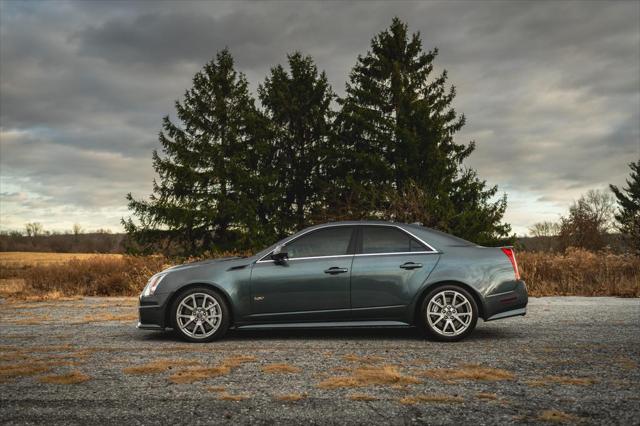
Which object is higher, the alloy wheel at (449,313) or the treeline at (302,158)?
the treeline at (302,158)

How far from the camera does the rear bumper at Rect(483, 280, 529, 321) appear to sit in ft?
23.5

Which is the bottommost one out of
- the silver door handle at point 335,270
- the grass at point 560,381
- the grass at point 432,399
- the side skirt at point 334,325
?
the grass at point 560,381

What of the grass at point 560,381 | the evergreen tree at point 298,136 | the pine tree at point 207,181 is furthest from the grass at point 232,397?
the evergreen tree at point 298,136

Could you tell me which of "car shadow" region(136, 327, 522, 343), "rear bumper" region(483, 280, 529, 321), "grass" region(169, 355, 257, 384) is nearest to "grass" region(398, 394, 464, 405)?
"grass" region(169, 355, 257, 384)

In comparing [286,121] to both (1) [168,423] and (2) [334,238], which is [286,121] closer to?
(2) [334,238]

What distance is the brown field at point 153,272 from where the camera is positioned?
15438 mm

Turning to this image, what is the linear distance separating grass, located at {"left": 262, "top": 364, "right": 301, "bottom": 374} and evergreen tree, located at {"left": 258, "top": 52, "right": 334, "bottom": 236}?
27.0m

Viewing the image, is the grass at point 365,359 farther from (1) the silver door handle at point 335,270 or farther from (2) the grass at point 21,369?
(2) the grass at point 21,369

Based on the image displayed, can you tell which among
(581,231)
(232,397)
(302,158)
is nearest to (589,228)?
(581,231)

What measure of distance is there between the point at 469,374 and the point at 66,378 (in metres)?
3.66

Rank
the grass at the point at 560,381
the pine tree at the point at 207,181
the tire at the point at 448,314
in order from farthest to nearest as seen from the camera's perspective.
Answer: the pine tree at the point at 207,181, the tire at the point at 448,314, the grass at the point at 560,381

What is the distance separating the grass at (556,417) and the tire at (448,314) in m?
3.13

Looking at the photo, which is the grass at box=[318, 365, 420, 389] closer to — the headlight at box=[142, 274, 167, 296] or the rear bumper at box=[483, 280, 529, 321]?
the rear bumper at box=[483, 280, 529, 321]

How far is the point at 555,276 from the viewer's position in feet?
53.4
